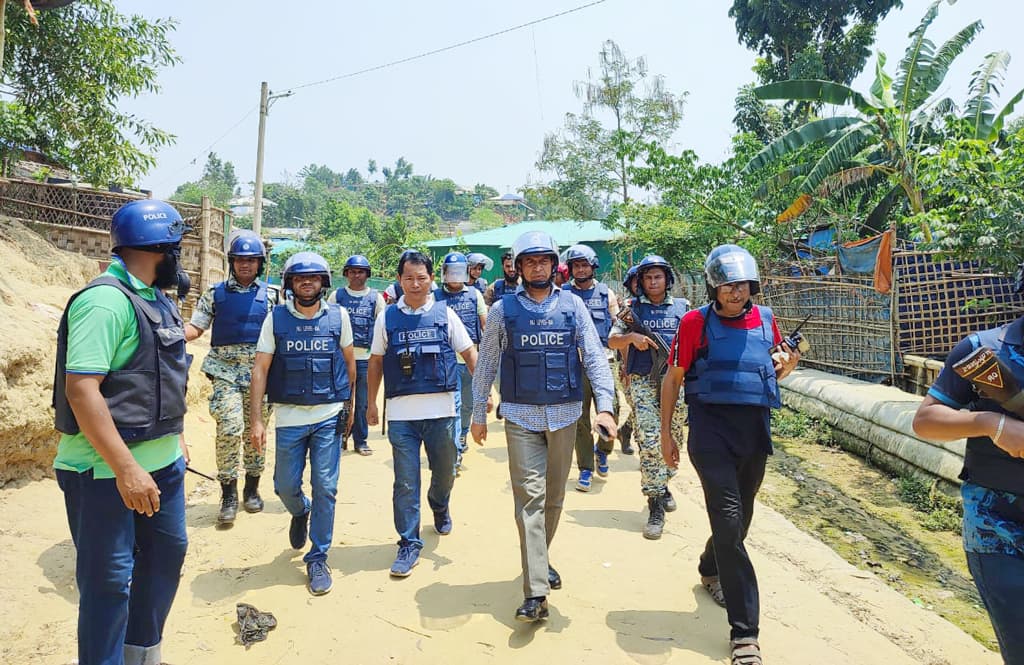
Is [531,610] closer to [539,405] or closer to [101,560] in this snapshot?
[539,405]

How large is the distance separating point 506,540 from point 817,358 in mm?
9079

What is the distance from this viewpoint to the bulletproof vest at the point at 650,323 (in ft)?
17.1

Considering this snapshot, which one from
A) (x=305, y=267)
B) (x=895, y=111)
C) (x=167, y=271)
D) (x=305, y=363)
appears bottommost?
(x=305, y=363)

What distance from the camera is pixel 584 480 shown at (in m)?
5.84

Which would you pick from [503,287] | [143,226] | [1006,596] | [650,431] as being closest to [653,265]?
[650,431]

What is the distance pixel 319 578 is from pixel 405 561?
0.52 m

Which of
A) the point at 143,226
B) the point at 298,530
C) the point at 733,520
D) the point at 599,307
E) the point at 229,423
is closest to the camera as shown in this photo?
the point at 143,226

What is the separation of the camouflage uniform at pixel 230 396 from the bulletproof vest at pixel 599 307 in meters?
2.93

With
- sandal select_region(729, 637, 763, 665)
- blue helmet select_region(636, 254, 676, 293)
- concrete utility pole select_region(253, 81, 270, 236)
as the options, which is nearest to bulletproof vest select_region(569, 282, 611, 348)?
blue helmet select_region(636, 254, 676, 293)

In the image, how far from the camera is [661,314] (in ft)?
17.5

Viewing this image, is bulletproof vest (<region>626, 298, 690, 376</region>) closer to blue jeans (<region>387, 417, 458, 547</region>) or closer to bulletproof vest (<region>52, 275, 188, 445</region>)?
blue jeans (<region>387, 417, 458, 547</region>)

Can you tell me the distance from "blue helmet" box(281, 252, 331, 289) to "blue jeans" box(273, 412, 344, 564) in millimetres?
906

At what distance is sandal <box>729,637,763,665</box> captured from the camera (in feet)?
9.77

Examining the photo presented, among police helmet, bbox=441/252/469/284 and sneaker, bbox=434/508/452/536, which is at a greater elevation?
police helmet, bbox=441/252/469/284
